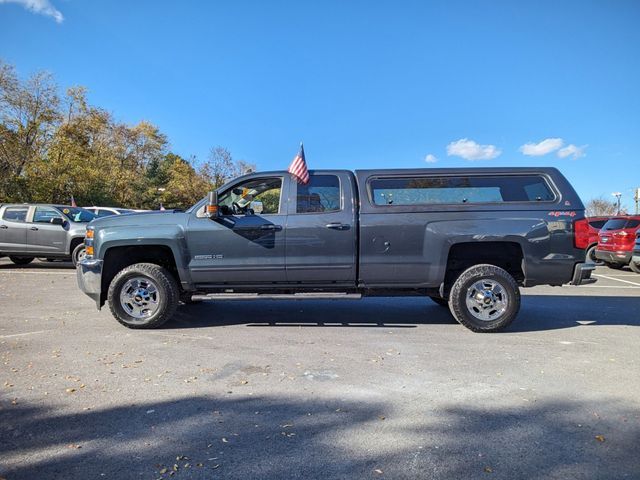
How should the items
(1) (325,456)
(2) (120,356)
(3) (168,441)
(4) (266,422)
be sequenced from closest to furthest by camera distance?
1. (1) (325,456)
2. (3) (168,441)
3. (4) (266,422)
4. (2) (120,356)

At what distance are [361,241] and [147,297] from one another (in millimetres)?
2889

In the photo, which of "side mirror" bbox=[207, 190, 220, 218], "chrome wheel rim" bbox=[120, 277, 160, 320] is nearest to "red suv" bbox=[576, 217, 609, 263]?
"side mirror" bbox=[207, 190, 220, 218]

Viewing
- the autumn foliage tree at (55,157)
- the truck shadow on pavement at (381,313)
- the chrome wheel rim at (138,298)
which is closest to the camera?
the chrome wheel rim at (138,298)

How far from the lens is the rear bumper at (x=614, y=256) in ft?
43.3

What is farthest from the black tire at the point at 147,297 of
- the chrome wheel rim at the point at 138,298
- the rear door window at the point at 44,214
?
the rear door window at the point at 44,214

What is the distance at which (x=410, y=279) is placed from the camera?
6.14 metres

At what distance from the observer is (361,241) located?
6.07 m

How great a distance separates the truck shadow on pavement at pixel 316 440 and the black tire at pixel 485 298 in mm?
2207

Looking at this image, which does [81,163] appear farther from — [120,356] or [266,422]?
[266,422]

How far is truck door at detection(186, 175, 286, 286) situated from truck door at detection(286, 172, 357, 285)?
0.15 meters

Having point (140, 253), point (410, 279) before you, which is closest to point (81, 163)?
point (140, 253)

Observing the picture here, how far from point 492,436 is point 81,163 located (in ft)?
101

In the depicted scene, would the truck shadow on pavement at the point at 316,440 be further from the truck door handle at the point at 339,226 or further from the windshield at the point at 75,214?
the windshield at the point at 75,214

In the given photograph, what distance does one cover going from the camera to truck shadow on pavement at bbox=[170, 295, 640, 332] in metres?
6.60
